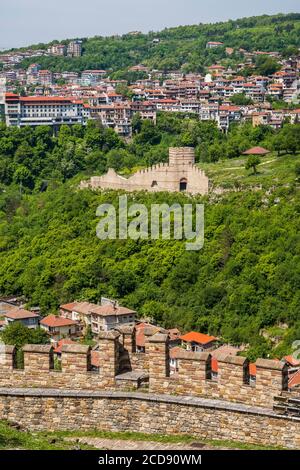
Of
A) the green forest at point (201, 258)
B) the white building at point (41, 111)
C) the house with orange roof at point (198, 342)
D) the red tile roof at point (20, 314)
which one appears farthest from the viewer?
the white building at point (41, 111)

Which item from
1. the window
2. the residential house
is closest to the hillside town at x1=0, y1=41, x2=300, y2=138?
the window

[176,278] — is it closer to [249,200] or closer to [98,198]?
[249,200]

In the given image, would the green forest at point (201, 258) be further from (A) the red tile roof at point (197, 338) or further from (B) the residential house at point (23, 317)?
(B) the residential house at point (23, 317)

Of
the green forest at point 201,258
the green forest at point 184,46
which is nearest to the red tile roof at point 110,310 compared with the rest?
the green forest at point 201,258

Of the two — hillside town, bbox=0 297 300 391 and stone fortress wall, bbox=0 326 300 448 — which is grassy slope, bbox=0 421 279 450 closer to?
stone fortress wall, bbox=0 326 300 448

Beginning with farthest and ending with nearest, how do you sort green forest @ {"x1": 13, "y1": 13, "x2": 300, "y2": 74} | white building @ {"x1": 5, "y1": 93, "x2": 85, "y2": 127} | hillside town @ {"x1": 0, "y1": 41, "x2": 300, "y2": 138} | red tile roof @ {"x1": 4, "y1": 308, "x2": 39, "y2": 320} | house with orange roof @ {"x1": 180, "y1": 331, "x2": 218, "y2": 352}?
green forest @ {"x1": 13, "y1": 13, "x2": 300, "y2": 74} < hillside town @ {"x1": 0, "y1": 41, "x2": 300, "y2": 138} < white building @ {"x1": 5, "y1": 93, "x2": 85, "y2": 127} < red tile roof @ {"x1": 4, "y1": 308, "x2": 39, "y2": 320} < house with orange roof @ {"x1": 180, "y1": 331, "x2": 218, "y2": 352}

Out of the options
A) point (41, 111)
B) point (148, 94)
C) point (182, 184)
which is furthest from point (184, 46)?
point (182, 184)

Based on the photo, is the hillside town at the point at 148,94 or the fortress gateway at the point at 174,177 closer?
the fortress gateway at the point at 174,177
